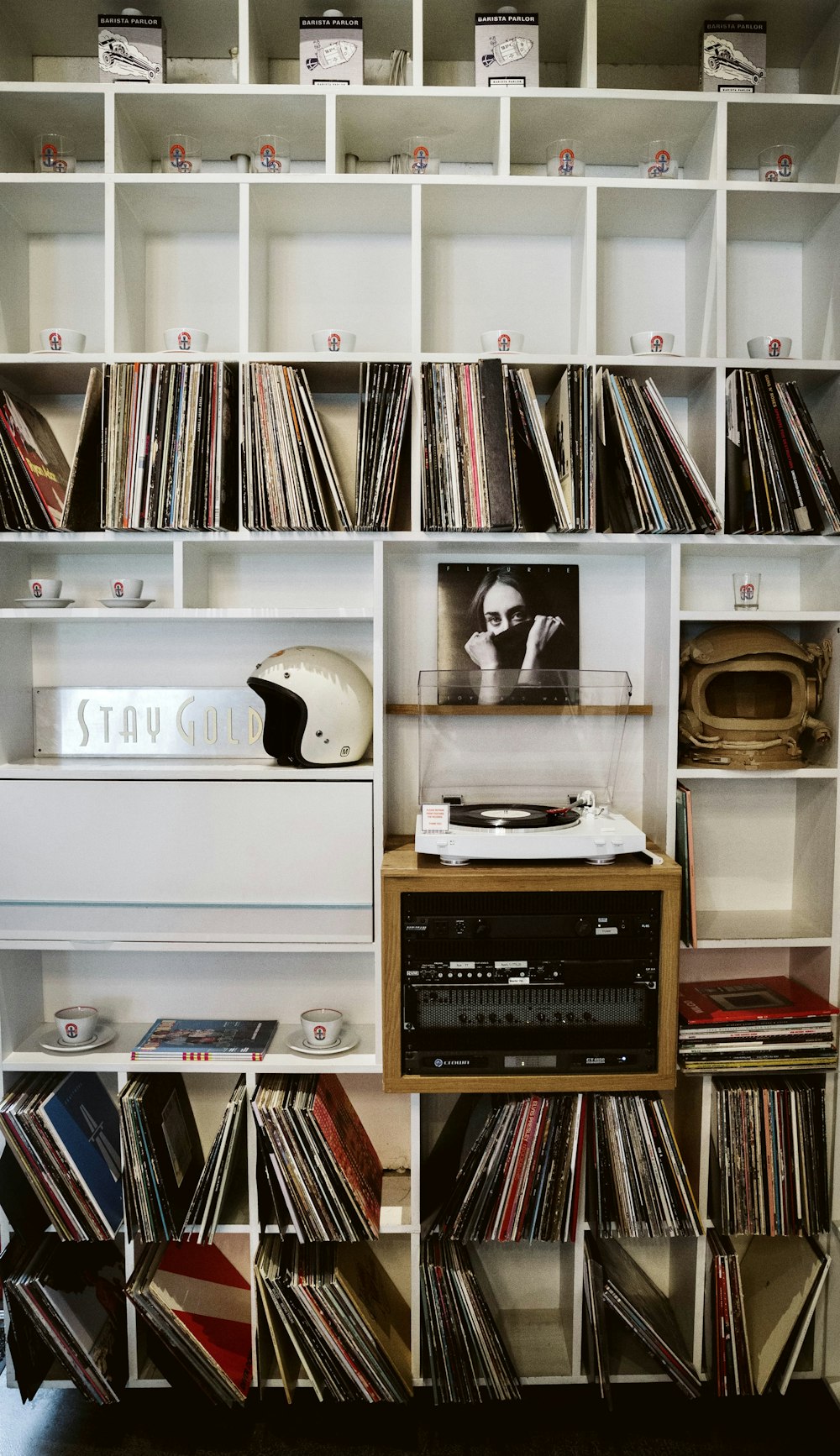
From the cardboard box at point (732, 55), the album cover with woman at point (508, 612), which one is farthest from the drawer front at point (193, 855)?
the cardboard box at point (732, 55)

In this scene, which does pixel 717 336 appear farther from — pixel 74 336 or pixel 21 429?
pixel 21 429

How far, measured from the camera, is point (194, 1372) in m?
1.91

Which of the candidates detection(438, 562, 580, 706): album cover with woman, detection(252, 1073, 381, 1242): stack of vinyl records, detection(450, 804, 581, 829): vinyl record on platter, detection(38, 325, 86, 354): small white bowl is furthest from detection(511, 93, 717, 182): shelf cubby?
detection(252, 1073, 381, 1242): stack of vinyl records

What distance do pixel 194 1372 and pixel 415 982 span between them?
0.96 meters

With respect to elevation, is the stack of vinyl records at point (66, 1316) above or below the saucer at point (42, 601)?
below

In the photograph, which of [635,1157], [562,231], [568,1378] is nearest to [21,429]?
[562,231]

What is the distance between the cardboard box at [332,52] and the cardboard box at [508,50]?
0.26 metres

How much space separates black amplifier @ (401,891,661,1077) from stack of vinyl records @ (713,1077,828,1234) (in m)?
0.27

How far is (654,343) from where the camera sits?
1941 millimetres

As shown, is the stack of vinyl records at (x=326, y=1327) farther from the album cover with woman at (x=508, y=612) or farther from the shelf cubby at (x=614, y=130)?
the shelf cubby at (x=614, y=130)

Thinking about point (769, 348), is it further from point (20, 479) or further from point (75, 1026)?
point (75, 1026)

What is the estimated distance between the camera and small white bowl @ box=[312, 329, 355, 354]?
6.33 ft

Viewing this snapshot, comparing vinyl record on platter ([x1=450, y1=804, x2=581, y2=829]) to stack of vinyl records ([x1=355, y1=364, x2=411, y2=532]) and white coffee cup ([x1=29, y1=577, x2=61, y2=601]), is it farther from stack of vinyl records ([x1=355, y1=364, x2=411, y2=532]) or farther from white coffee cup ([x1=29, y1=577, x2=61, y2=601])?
white coffee cup ([x1=29, y1=577, x2=61, y2=601])

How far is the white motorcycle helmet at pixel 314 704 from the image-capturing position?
75.1 inches
